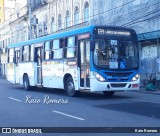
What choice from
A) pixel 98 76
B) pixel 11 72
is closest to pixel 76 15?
pixel 11 72

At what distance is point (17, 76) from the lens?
23.7m

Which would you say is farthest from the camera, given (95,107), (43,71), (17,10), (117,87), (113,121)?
(17,10)

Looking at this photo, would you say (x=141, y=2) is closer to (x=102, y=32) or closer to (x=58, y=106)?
(x=102, y=32)

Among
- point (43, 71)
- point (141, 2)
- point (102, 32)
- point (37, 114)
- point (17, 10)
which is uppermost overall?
point (17, 10)

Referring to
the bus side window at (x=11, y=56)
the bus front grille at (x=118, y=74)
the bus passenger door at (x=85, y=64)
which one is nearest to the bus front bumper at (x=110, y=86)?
the bus front grille at (x=118, y=74)

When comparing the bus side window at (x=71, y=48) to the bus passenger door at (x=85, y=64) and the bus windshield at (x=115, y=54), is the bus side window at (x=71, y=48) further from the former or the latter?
the bus windshield at (x=115, y=54)

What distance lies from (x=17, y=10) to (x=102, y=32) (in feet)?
135

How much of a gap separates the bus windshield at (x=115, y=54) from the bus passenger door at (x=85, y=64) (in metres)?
0.54

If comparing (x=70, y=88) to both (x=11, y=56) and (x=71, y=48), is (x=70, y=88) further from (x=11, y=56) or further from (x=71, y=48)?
(x=11, y=56)

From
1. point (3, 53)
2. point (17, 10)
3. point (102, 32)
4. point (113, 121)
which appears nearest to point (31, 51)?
point (102, 32)

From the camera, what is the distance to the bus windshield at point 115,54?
14977 millimetres

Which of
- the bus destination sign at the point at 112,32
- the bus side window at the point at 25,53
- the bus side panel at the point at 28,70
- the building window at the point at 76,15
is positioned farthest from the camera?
the building window at the point at 76,15

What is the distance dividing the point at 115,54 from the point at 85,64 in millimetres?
1391

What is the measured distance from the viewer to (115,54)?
15.2m
